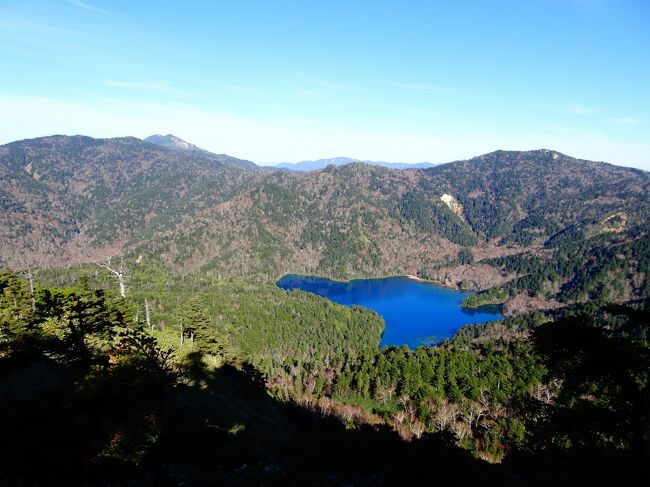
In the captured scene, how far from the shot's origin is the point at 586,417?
1922 centimetres

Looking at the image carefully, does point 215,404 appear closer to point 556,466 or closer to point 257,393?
point 257,393

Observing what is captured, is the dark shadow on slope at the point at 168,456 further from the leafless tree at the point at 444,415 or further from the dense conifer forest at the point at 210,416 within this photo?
the leafless tree at the point at 444,415

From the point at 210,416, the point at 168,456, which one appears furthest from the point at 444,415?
the point at 168,456

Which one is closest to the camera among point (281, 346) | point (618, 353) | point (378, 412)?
point (618, 353)

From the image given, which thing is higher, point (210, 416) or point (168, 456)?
point (168, 456)

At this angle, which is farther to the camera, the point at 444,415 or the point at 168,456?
the point at 444,415

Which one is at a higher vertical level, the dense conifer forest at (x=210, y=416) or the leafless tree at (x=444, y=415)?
the dense conifer forest at (x=210, y=416)

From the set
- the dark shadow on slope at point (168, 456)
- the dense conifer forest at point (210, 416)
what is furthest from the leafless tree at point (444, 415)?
the dark shadow on slope at point (168, 456)

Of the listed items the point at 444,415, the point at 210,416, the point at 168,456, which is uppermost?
the point at 168,456

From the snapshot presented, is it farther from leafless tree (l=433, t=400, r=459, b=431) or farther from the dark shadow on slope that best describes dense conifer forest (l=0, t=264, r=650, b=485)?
leafless tree (l=433, t=400, r=459, b=431)

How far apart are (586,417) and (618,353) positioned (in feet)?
13.0

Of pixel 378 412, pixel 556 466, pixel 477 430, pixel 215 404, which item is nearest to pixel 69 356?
pixel 215 404

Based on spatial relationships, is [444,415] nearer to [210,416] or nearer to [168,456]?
[210,416]

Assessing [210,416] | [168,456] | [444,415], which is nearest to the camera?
[168,456]
